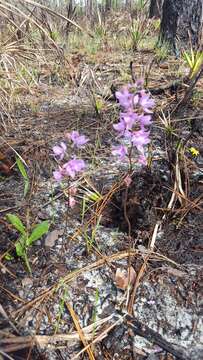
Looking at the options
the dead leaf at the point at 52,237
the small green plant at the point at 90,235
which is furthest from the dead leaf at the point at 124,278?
the dead leaf at the point at 52,237

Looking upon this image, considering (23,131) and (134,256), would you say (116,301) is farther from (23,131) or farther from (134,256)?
(23,131)

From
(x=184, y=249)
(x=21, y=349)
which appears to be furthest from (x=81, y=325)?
(x=184, y=249)

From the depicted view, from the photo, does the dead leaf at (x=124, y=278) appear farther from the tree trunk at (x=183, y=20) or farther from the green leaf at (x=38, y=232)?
the tree trunk at (x=183, y=20)

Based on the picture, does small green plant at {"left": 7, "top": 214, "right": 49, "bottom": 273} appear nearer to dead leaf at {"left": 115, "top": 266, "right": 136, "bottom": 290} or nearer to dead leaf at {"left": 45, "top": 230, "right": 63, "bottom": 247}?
dead leaf at {"left": 45, "top": 230, "right": 63, "bottom": 247}

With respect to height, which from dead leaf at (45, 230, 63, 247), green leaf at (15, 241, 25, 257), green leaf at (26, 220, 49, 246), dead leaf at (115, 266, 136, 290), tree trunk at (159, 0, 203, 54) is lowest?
dead leaf at (115, 266, 136, 290)

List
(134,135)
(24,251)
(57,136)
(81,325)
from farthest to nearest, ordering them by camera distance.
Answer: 1. (57,136)
2. (24,251)
3. (81,325)
4. (134,135)

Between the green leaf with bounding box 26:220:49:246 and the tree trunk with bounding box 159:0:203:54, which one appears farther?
the tree trunk with bounding box 159:0:203:54

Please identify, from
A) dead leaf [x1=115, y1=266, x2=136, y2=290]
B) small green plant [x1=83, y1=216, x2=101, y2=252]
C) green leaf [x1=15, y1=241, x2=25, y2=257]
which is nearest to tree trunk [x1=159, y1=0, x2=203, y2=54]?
small green plant [x1=83, y1=216, x2=101, y2=252]

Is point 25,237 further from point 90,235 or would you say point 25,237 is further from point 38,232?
point 90,235
